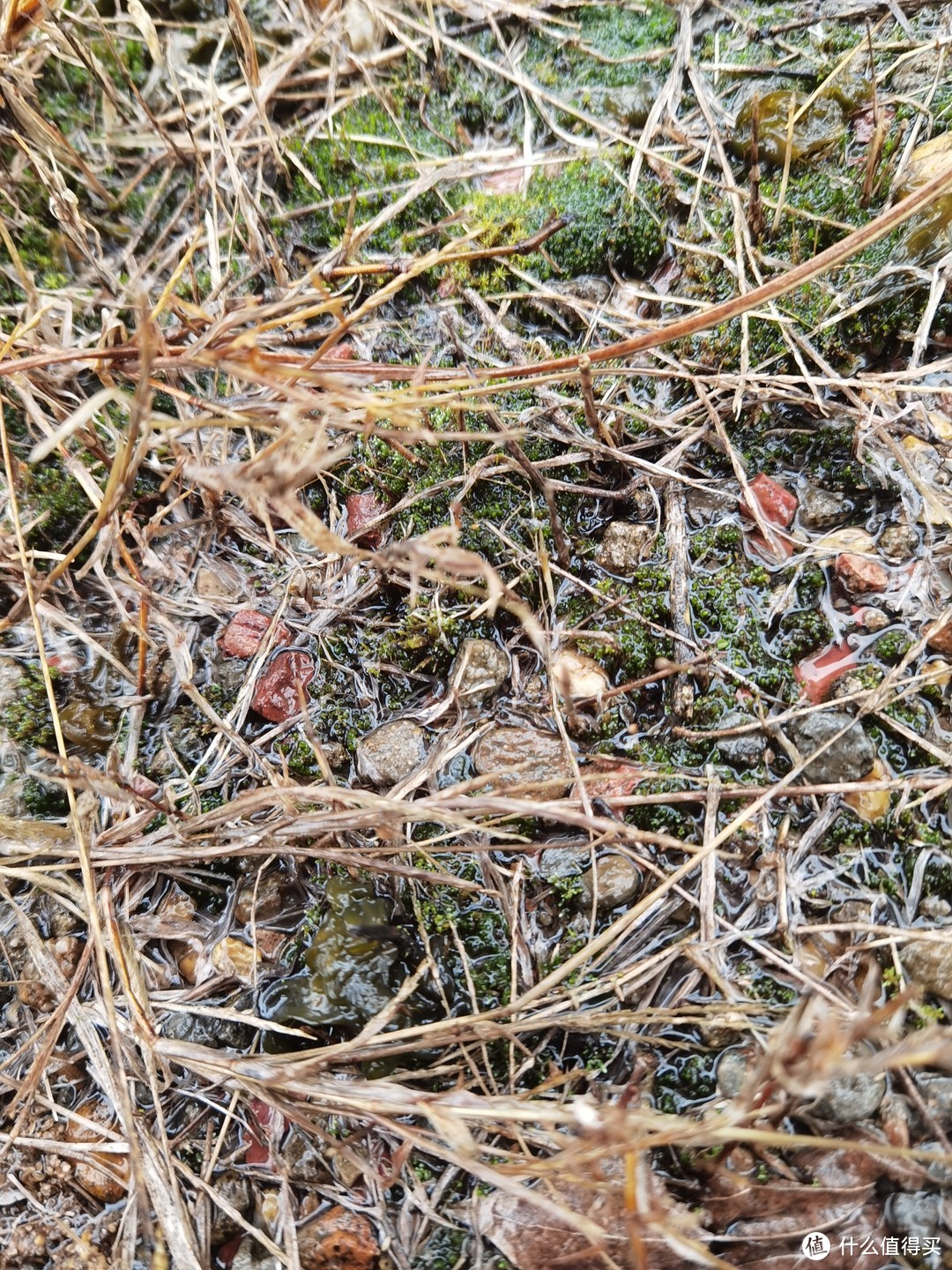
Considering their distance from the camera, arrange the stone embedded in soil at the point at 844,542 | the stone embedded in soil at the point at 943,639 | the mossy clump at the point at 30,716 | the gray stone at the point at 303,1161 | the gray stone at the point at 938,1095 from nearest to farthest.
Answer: the gray stone at the point at 938,1095 < the gray stone at the point at 303,1161 < the stone embedded in soil at the point at 943,639 < the stone embedded in soil at the point at 844,542 < the mossy clump at the point at 30,716

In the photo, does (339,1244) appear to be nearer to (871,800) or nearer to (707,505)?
(871,800)

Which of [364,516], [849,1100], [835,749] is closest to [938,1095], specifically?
[849,1100]

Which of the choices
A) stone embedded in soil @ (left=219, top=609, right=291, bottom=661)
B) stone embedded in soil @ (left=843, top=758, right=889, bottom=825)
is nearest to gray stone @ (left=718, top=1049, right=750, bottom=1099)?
stone embedded in soil @ (left=843, top=758, right=889, bottom=825)

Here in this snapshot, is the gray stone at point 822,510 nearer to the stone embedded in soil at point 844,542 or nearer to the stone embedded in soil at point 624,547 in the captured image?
the stone embedded in soil at point 844,542

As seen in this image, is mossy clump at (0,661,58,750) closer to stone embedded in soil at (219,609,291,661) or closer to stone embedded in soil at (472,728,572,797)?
stone embedded in soil at (219,609,291,661)

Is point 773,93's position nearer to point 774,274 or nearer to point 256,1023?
point 774,274

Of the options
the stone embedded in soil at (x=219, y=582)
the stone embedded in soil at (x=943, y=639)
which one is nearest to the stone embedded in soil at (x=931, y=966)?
the stone embedded in soil at (x=943, y=639)
